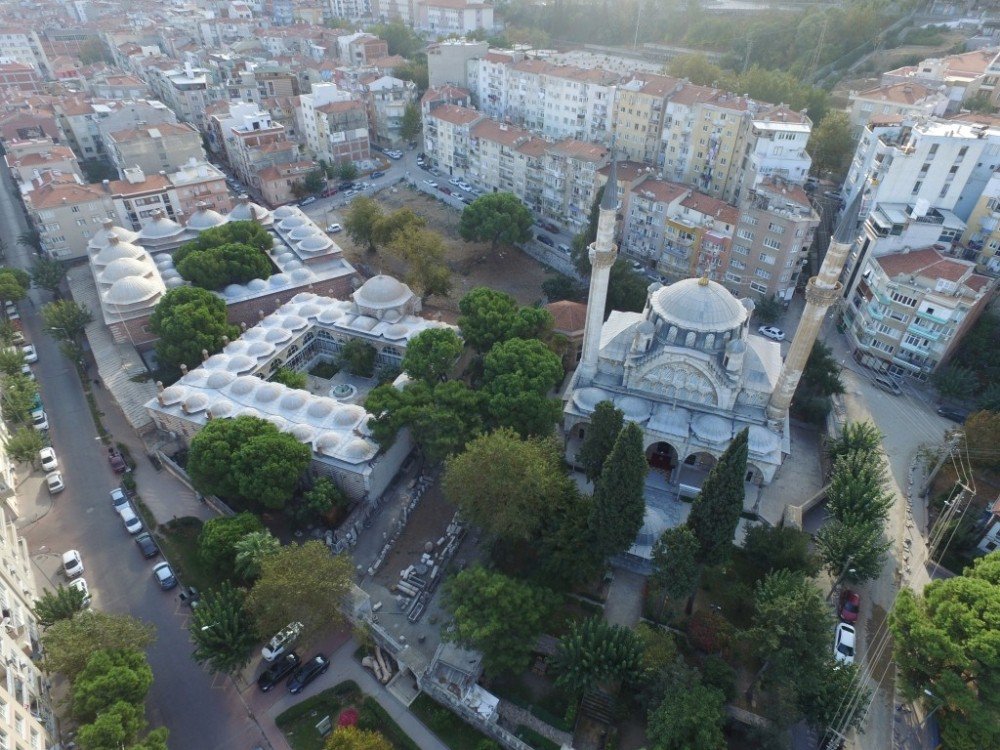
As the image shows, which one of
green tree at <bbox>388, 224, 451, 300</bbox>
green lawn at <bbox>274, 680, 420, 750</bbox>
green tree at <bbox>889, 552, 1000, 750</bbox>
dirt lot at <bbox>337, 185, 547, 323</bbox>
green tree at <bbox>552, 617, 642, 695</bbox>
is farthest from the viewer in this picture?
dirt lot at <bbox>337, 185, 547, 323</bbox>

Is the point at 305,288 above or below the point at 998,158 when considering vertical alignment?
below

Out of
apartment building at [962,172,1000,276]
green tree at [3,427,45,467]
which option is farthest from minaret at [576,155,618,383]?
green tree at [3,427,45,467]

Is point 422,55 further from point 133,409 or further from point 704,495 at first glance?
point 704,495

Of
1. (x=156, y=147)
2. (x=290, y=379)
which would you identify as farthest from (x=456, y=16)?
(x=290, y=379)

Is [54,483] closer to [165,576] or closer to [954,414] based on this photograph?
A: [165,576]

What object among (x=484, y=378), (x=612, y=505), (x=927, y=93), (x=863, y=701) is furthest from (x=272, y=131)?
(x=863, y=701)

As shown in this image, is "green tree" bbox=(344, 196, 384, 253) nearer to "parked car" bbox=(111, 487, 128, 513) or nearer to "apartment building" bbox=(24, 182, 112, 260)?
"apartment building" bbox=(24, 182, 112, 260)

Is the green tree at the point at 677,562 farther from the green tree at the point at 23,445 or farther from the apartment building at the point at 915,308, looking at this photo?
the green tree at the point at 23,445
